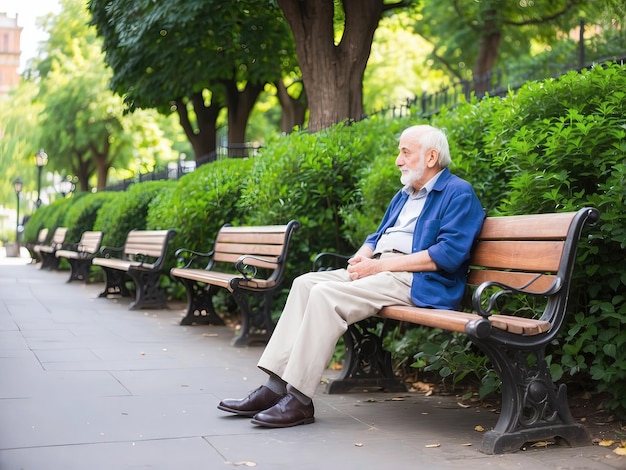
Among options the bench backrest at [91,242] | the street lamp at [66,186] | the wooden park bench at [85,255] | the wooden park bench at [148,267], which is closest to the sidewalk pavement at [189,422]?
the wooden park bench at [148,267]

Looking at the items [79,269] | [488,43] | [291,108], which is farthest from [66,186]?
[79,269]

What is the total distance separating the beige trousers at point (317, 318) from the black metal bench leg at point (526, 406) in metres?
0.88

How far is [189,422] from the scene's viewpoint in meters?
4.46

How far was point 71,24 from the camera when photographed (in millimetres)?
35406

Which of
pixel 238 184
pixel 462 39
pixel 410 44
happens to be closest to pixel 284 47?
pixel 462 39

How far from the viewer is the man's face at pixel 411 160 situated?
5.03 m

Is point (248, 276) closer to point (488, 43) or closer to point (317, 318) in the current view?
point (317, 318)

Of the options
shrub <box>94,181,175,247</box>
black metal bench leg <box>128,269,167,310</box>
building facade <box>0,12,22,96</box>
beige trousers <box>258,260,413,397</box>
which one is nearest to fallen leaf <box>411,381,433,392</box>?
beige trousers <box>258,260,413,397</box>

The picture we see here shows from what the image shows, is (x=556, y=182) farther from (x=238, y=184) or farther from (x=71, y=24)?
(x=71, y=24)

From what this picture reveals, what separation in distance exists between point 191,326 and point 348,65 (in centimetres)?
434

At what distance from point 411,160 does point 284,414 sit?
5.81 feet

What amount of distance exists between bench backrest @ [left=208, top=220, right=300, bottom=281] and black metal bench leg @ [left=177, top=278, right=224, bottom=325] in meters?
0.38

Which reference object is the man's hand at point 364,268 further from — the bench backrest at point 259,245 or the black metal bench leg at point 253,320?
the black metal bench leg at point 253,320

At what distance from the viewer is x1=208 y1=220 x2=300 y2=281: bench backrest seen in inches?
283
